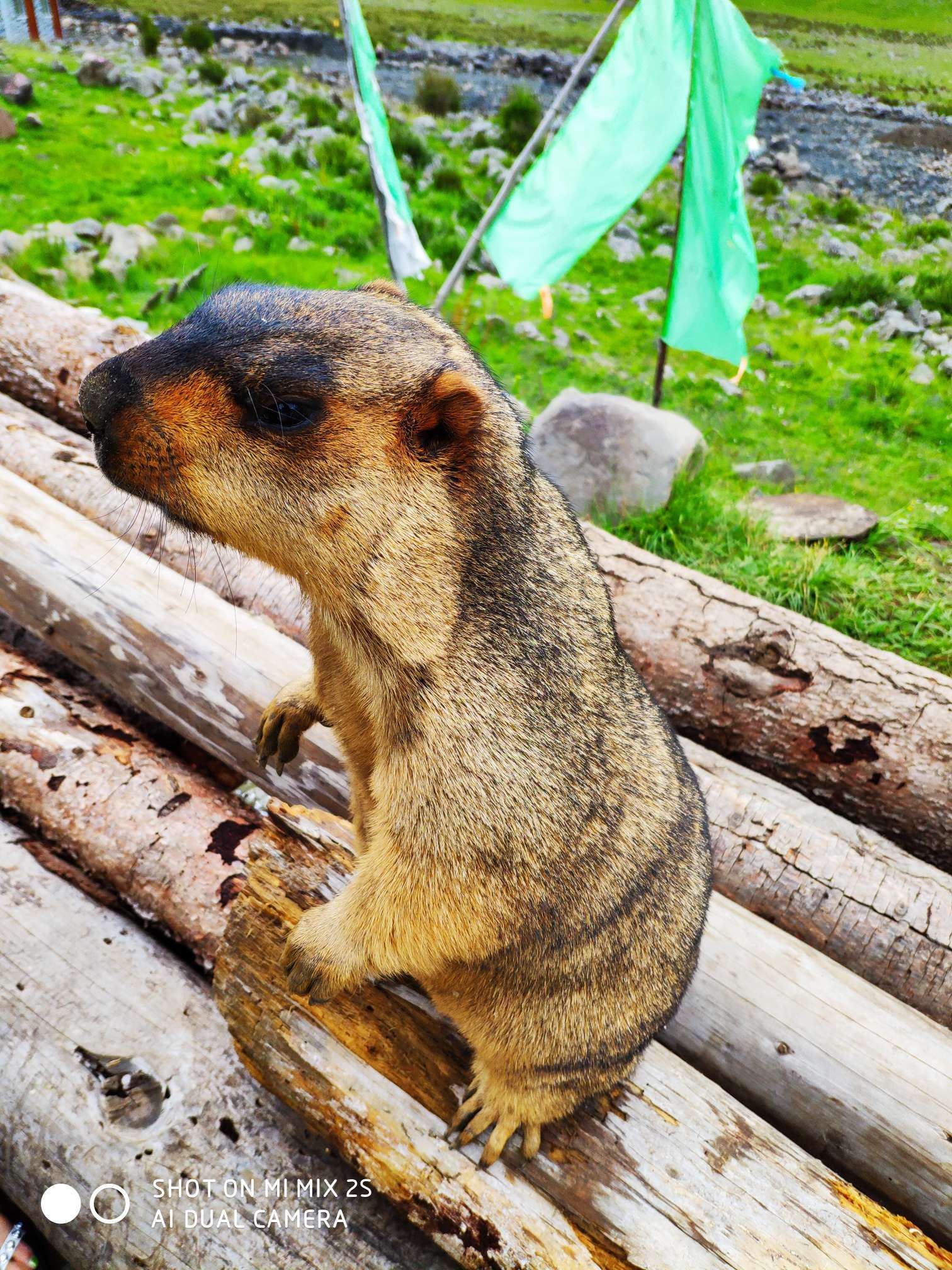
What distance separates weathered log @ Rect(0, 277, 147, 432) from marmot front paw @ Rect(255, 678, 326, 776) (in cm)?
288

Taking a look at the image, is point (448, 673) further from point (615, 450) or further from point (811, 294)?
point (811, 294)

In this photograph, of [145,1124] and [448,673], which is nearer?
[448,673]

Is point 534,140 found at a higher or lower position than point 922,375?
higher

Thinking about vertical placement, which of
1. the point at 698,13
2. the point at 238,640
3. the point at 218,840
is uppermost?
the point at 698,13

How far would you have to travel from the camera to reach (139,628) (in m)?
3.17

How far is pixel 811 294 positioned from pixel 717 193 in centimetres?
116

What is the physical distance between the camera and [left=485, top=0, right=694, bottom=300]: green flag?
15.7 ft

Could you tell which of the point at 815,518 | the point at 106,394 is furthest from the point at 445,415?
the point at 815,518

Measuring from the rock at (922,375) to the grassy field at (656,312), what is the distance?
37mm

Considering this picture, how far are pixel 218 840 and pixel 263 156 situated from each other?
6.32 m

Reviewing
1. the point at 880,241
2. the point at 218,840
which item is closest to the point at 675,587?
the point at 218,840

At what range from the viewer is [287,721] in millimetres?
2480

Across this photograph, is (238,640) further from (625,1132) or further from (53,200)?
(53,200)

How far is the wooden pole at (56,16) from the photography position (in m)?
5.95
